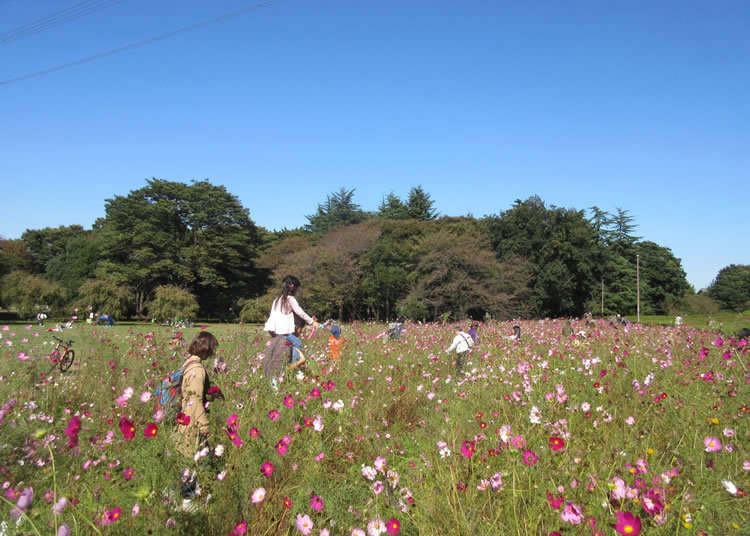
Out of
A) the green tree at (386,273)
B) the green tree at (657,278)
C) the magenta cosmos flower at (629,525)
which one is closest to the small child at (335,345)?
the magenta cosmos flower at (629,525)

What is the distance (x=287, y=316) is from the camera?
528 cm

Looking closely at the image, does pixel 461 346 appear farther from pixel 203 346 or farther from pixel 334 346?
pixel 203 346

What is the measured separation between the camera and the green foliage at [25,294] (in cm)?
2862

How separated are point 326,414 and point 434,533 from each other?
1.22m

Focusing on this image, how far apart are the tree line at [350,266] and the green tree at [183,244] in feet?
0.40

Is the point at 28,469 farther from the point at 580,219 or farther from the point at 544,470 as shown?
the point at 580,219

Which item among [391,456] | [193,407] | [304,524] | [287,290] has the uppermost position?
[287,290]

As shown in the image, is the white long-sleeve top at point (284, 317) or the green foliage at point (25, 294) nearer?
the white long-sleeve top at point (284, 317)

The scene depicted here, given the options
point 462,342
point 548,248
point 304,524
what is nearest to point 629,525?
point 304,524

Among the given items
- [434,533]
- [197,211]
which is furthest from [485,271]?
[434,533]

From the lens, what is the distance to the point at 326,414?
311 centimetres

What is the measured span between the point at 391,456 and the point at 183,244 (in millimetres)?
41930

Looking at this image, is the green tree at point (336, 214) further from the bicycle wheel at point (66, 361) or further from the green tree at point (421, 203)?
the bicycle wheel at point (66, 361)

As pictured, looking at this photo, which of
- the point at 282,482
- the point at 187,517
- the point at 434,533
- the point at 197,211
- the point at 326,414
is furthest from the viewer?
the point at 197,211
